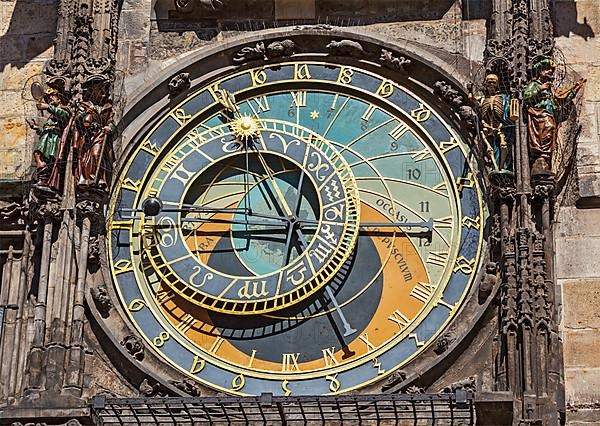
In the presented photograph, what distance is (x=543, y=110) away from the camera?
Answer: 17578 millimetres

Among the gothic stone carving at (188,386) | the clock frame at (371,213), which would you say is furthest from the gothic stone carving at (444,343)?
the gothic stone carving at (188,386)

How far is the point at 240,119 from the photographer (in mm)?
18328

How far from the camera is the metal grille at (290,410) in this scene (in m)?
16.3

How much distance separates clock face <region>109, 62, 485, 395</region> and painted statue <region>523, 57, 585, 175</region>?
0.66 m

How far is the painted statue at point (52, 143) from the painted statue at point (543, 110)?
3.95 metres

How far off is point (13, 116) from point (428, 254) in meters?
4.03

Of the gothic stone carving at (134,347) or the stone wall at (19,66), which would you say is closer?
the gothic stone carving at (134,347)

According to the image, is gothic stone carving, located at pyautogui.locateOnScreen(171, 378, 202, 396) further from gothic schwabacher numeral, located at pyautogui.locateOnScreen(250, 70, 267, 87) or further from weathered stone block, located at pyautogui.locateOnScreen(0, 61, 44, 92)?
weathered stone block, located at pyautogui.locateOnScreen(0, 61, 44, 92)

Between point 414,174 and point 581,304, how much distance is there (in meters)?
1.88

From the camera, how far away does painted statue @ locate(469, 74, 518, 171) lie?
17.5 metres

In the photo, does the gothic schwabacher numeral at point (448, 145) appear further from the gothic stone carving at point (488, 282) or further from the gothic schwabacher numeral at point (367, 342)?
the gothic schwabacher numeral at point (367, 342)

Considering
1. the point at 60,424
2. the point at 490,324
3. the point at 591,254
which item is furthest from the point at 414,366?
the point at 60,424

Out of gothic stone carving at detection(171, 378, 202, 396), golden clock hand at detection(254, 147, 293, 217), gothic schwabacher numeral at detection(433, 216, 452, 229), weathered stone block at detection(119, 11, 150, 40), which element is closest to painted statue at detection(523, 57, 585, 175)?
gothic schwabacher numeral at detection(433, 216, 452, 229)

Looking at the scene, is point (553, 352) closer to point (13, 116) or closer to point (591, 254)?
point (591, 254)
